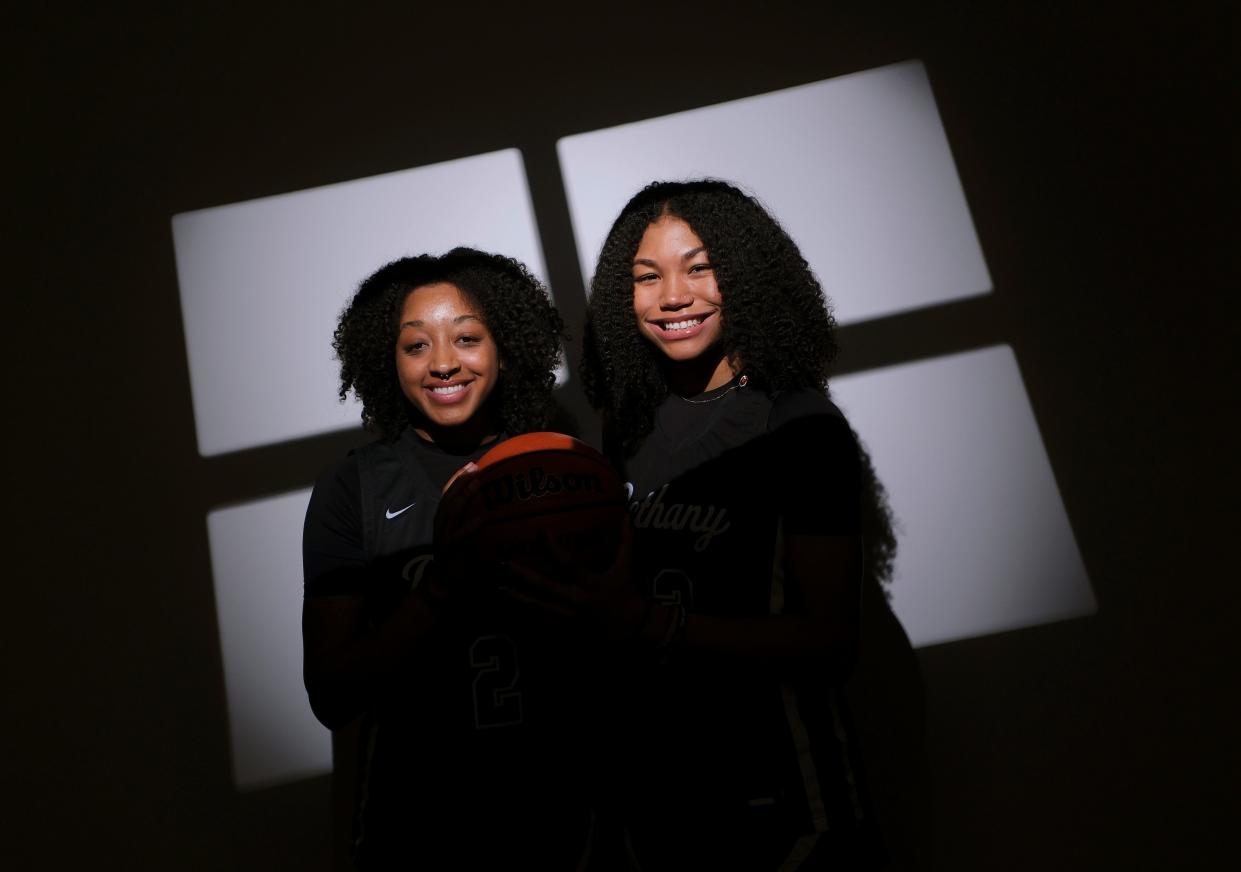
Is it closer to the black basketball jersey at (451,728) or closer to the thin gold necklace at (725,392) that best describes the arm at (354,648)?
the black basketball jersey at (451,728)

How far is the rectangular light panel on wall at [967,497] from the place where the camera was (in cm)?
172

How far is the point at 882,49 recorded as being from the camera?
6.11ft

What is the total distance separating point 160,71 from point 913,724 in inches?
77.6

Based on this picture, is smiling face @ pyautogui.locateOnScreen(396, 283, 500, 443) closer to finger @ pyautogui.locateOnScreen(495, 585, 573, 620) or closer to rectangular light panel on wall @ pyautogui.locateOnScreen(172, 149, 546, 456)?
finger @ pyautogui.locateOnScreen(495, 585, 573, 620)

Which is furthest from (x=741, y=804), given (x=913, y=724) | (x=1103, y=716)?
(x=1103, y=716)

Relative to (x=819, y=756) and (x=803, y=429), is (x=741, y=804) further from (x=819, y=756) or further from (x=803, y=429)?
(x=803, y=429)

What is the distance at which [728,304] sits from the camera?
4.33 feet

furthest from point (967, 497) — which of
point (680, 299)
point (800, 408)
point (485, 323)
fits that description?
point (485, 323)

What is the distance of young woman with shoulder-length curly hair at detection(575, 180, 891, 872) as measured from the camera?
1.11 m

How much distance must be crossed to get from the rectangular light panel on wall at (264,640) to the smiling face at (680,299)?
0.83 meters

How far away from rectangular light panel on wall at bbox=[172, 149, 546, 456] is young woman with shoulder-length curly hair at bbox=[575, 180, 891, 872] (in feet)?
1.92

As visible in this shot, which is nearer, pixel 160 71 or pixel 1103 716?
pixel 1103 716

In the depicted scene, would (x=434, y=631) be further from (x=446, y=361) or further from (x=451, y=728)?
(x=446, y=361)

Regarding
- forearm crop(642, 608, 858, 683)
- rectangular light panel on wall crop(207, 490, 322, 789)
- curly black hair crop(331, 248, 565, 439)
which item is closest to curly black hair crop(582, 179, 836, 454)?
curly black hair crop(331, 248, 565, 439)
